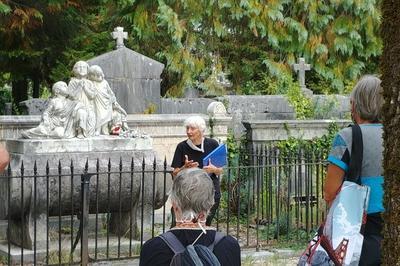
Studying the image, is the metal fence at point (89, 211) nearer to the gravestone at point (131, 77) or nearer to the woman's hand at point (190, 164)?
the woman's hand at point (190, 164)

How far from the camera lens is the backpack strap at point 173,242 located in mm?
3498

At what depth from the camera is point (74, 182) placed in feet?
29.7

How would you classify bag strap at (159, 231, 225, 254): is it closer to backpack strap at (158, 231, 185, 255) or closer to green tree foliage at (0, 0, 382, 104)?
backpack strap at (158, 231, 185, 255)

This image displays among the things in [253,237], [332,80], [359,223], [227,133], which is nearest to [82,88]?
[253,237]

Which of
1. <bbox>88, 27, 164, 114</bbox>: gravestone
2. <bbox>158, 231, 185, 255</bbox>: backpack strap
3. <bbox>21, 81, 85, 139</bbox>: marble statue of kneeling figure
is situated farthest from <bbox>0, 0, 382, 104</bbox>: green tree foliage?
<bbox>158, 231, 185, 255</bbox>: backpack strap

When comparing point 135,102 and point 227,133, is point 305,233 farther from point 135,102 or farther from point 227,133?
point 135,102

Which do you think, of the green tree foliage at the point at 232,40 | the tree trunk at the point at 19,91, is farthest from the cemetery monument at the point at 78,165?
the tree trunk at the point at 19,91

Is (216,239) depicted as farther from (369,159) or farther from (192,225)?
(369,159)

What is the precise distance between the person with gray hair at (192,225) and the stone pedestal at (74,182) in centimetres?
486

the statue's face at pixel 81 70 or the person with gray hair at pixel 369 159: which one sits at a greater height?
the statue's face at pixel 81 70

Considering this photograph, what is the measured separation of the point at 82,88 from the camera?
9688mm

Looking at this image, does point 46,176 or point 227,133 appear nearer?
point 46,176

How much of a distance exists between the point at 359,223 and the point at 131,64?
387 inches

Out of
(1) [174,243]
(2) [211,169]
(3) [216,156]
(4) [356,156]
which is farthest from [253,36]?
(1) [174,243]
